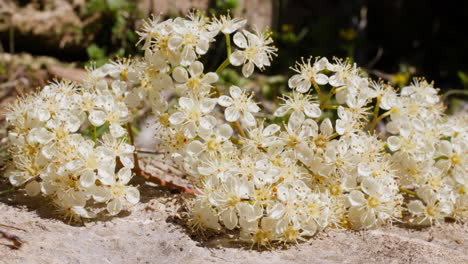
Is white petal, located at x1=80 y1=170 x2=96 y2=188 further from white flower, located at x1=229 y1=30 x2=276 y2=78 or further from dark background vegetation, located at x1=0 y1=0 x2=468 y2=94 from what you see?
dark background vegetation, located at x1=0 y1=0 x2=468 y2=94

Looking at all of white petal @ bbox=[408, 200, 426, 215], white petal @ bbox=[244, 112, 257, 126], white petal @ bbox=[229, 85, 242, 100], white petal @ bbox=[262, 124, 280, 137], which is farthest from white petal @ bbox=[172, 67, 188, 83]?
white petal @ bbox=[408, 200, 426, 215]

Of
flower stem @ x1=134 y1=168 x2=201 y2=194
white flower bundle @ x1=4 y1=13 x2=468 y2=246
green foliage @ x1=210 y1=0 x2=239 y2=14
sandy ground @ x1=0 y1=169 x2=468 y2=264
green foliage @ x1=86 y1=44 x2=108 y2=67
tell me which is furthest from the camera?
green foliage @ x1=86 y1=44 x2=108 y2=67

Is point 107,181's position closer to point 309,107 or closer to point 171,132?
point 171,132

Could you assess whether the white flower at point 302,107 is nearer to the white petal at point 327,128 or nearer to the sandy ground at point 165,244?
the white petal at point 327,128

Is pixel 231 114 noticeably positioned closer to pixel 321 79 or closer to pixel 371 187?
pixel 321 79

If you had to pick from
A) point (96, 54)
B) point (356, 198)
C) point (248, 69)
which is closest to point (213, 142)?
point (248, 69)

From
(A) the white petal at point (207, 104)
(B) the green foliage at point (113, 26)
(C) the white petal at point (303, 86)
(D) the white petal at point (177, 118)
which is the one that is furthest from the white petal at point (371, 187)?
(B) the green foliage at point (113, 26)

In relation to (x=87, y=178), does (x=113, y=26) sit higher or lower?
Result: lower
